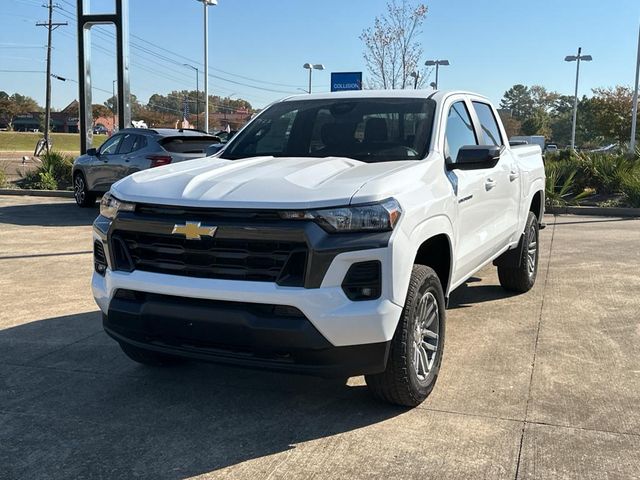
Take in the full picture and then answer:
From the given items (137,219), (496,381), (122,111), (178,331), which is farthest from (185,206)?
(122,111)

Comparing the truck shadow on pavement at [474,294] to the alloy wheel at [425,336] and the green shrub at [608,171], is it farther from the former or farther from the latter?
the green shrub at [608,171]

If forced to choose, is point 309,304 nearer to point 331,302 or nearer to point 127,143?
point 331,302

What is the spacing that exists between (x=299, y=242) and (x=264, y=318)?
1.38 ft

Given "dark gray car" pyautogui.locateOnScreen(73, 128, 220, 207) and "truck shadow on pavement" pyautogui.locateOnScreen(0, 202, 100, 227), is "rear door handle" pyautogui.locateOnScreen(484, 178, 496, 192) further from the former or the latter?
"truck shadow on pavement" pyautogui.locateOnScreen(0, 202, 100, 227)

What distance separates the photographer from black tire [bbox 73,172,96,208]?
14492 millimetres

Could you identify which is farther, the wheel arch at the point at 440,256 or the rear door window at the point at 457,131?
the rear door window at the point at 457,131

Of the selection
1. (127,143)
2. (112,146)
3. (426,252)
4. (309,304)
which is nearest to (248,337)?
(309,304)

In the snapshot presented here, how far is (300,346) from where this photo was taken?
10.6ft

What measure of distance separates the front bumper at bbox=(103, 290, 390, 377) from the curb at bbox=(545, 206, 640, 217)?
12.2 m

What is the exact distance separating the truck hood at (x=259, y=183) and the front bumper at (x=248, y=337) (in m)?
0.53

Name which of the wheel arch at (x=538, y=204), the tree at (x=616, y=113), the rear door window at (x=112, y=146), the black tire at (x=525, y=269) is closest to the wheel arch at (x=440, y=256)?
the black tire at (x=525, y=269)

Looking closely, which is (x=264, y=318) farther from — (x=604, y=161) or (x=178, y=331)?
(x=604, y=161)

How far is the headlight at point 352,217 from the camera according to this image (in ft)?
10.6

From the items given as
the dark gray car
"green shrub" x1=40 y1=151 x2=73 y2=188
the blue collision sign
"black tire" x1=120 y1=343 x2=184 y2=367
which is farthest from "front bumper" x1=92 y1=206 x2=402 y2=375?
"green shrub" x1=40 y1=151 x2=73 y2=188
